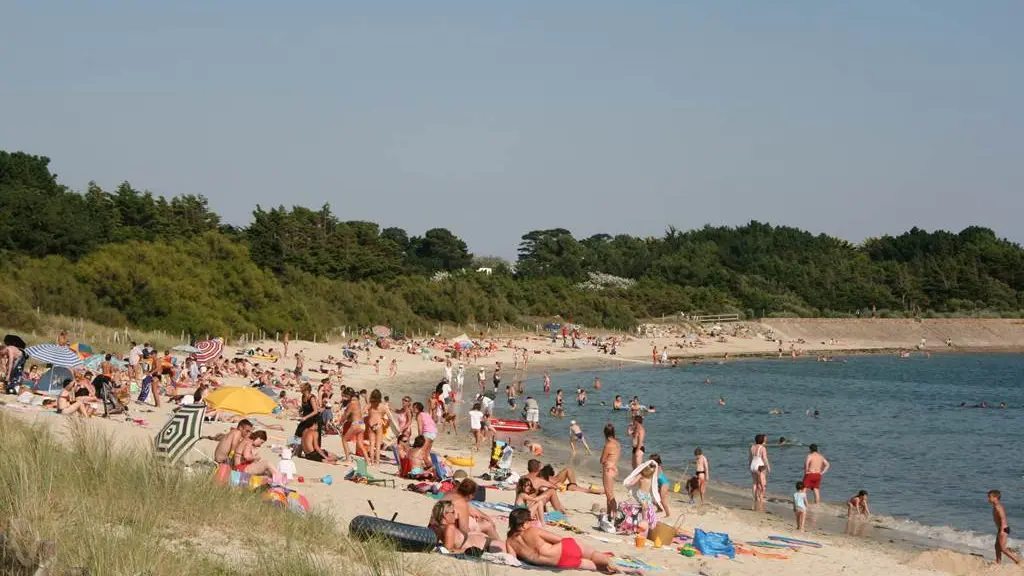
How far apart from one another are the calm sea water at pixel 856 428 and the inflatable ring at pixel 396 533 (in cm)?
912

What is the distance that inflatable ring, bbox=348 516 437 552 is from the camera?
779cm

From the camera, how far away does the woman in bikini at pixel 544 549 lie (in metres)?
8.66

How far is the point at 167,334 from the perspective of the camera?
35.3 meters

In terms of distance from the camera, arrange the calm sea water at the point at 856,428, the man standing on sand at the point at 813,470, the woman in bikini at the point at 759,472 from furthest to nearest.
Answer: the calm sea water at the point at 856,428 < the woman in bikini at the point at 759,472 < the man standing on sand at the point at 813,470

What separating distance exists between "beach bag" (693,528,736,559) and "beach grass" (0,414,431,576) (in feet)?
14.0

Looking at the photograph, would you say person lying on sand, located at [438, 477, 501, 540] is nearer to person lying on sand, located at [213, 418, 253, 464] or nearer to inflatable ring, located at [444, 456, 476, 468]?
person lying on sand, located at [213, 418, 253, 464]

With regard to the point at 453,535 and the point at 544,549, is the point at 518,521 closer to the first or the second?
the point at 544,549

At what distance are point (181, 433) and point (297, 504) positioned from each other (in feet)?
7.98

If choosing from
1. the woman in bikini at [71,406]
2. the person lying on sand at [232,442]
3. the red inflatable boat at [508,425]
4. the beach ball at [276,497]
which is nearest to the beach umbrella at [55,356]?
the woman in bikini at [71,406]

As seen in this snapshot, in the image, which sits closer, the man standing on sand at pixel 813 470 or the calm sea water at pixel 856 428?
the man standing on sand at pixel 813 470

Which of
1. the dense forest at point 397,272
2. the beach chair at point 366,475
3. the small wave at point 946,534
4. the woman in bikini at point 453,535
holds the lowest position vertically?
the small wave at point 946,534

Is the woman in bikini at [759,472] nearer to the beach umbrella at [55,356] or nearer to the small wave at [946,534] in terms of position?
the small wave at [946,534]

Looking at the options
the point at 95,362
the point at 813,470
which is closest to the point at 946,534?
the point at 813,470

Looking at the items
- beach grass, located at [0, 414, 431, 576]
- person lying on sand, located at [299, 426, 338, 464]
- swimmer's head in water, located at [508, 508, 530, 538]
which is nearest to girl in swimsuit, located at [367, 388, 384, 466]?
person lying on sand, located at [299, 426, 338, 464]
